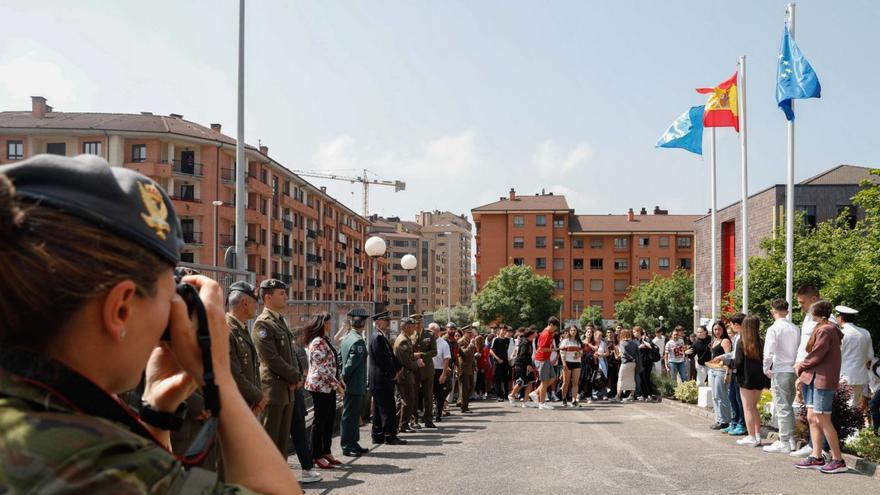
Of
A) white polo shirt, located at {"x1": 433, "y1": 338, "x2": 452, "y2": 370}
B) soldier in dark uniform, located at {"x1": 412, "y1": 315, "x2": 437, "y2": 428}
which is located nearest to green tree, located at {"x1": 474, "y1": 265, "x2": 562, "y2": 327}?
white polo shirt, located at {"x1": 433, "y1": 338, "x2": 452, "y2": 370}

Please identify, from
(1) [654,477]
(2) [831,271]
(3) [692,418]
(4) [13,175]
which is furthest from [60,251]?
(2) [831,271]

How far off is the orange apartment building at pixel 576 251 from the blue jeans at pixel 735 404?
301 feet

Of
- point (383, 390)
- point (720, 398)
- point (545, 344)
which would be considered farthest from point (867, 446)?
point (545, 344)

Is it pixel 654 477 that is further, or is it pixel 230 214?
pixel 230 214

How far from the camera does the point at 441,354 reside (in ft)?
55.7

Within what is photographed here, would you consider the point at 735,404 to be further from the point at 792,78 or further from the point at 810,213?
the point at 810,213

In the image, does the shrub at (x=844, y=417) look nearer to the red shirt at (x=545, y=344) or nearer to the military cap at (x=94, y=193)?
the red shirt at (x=545, y=344)

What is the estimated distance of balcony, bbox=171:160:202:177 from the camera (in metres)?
61.0

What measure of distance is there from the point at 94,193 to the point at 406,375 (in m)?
13.2

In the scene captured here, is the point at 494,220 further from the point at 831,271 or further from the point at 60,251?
the point at 60,251

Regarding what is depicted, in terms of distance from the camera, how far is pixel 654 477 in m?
8.94

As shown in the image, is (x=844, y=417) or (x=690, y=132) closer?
(x=844, y=417)

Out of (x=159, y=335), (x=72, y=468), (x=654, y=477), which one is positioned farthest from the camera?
(x=654, y=477)

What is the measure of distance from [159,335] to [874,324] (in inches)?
778
